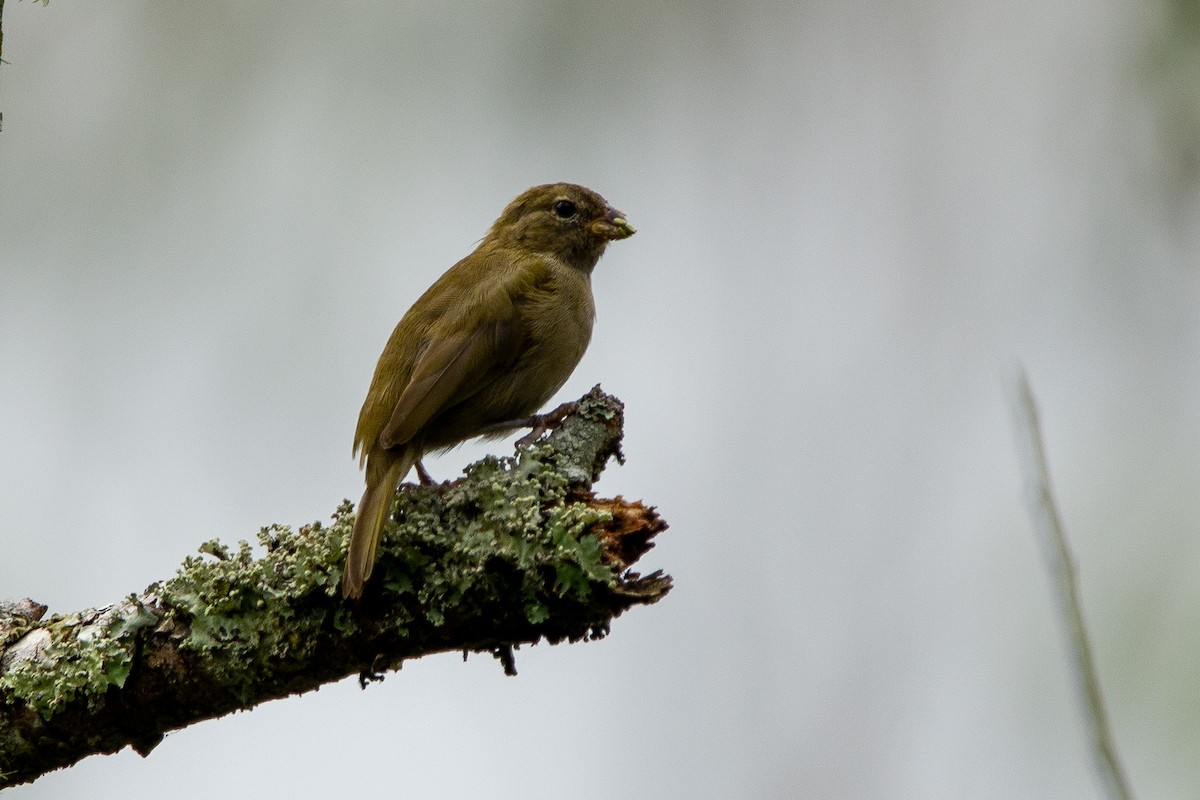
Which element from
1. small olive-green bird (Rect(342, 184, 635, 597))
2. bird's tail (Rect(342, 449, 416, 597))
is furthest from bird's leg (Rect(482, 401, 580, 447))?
bird's tail (Rect(342, 449, 416, 597))

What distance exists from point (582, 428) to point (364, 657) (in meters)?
0.95

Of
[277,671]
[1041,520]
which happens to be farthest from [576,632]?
[1041,520]

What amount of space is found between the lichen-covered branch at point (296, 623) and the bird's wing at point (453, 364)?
3.28 feet

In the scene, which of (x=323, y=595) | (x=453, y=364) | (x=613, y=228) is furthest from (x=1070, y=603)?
(x=613, y=228)

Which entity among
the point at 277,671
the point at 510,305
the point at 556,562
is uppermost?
the point at 510,305

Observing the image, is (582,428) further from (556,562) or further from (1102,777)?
(1102,777)

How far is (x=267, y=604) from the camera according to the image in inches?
124

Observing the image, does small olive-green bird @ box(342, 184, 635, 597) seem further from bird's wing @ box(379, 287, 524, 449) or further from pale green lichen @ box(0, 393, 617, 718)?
pale green lichen @ box(0, 393, 617, 718)

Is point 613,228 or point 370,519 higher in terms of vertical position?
point 613,228

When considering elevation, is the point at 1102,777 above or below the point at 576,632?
below

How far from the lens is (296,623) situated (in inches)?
122

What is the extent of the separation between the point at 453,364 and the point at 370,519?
46.7 inches

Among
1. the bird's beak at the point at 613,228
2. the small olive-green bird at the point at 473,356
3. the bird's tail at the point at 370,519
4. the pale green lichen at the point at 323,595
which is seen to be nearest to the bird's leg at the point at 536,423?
the small olive-green bird at the point at 473,356

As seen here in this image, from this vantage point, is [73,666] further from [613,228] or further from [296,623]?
[613,228]
